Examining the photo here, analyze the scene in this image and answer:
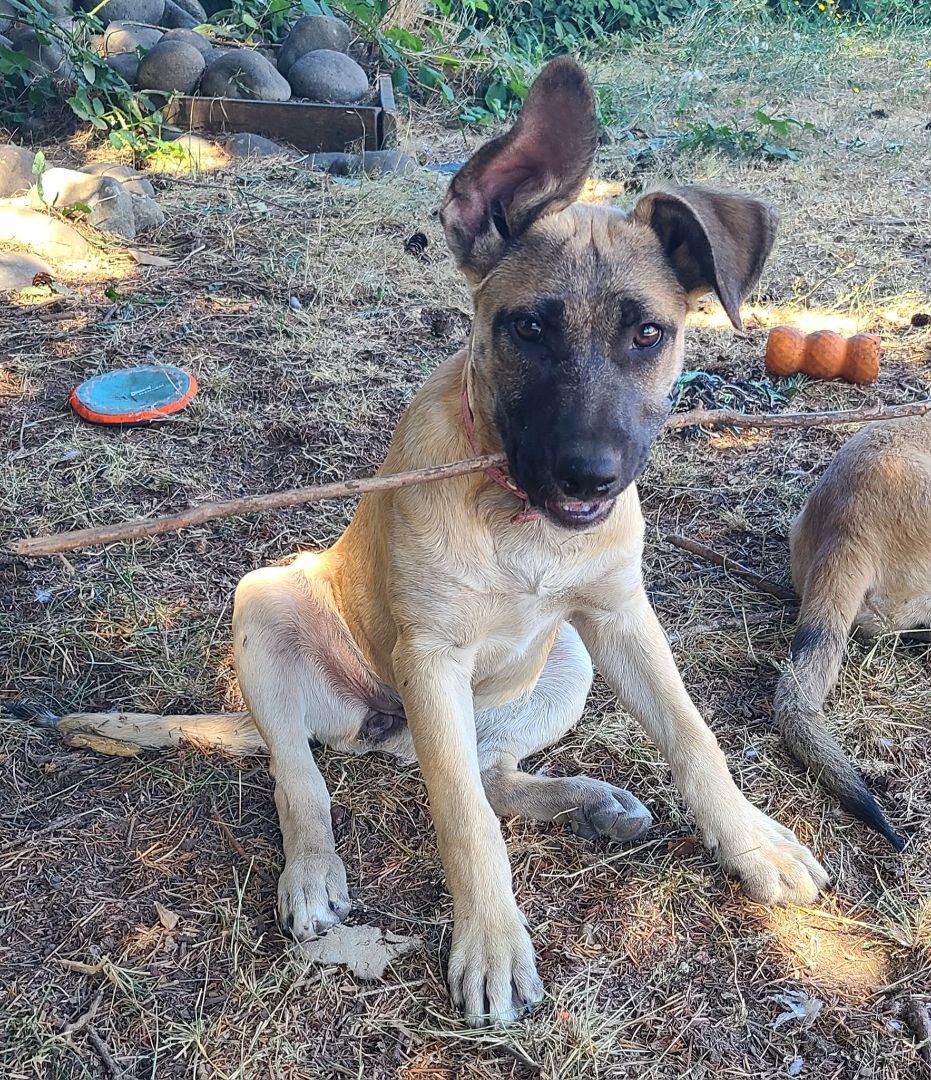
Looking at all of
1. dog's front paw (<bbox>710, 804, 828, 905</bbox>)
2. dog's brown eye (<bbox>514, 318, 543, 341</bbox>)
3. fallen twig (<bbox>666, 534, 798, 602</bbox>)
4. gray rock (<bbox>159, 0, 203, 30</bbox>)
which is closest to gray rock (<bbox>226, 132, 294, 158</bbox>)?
gray rock (<bbox>159, 0, 203, 30</bbox>)

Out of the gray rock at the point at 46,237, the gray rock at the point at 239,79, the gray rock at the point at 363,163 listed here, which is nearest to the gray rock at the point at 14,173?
the gray rock at the point at 46,237

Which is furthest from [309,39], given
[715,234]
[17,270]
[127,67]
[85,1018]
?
[85,1018]

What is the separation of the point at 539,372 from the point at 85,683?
2.21m

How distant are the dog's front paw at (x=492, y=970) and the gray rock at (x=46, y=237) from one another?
19.6 ft

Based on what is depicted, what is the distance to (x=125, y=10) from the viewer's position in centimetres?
1050

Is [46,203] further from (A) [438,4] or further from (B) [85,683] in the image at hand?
(A) [438,4]

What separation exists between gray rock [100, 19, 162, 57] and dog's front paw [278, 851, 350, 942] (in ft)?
30.1

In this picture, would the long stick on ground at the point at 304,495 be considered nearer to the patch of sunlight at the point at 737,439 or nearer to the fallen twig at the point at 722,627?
the fallen twig at the point at 722,627

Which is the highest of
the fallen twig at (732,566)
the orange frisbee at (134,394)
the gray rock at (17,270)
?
the gray rock at (17,270)

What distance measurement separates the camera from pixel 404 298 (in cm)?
685

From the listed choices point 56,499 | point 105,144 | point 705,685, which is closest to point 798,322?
→ point 705,685

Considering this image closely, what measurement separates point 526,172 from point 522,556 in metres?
1.07

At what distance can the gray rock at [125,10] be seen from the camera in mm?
10430

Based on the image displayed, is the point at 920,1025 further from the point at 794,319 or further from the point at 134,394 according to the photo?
the point at 794,319
